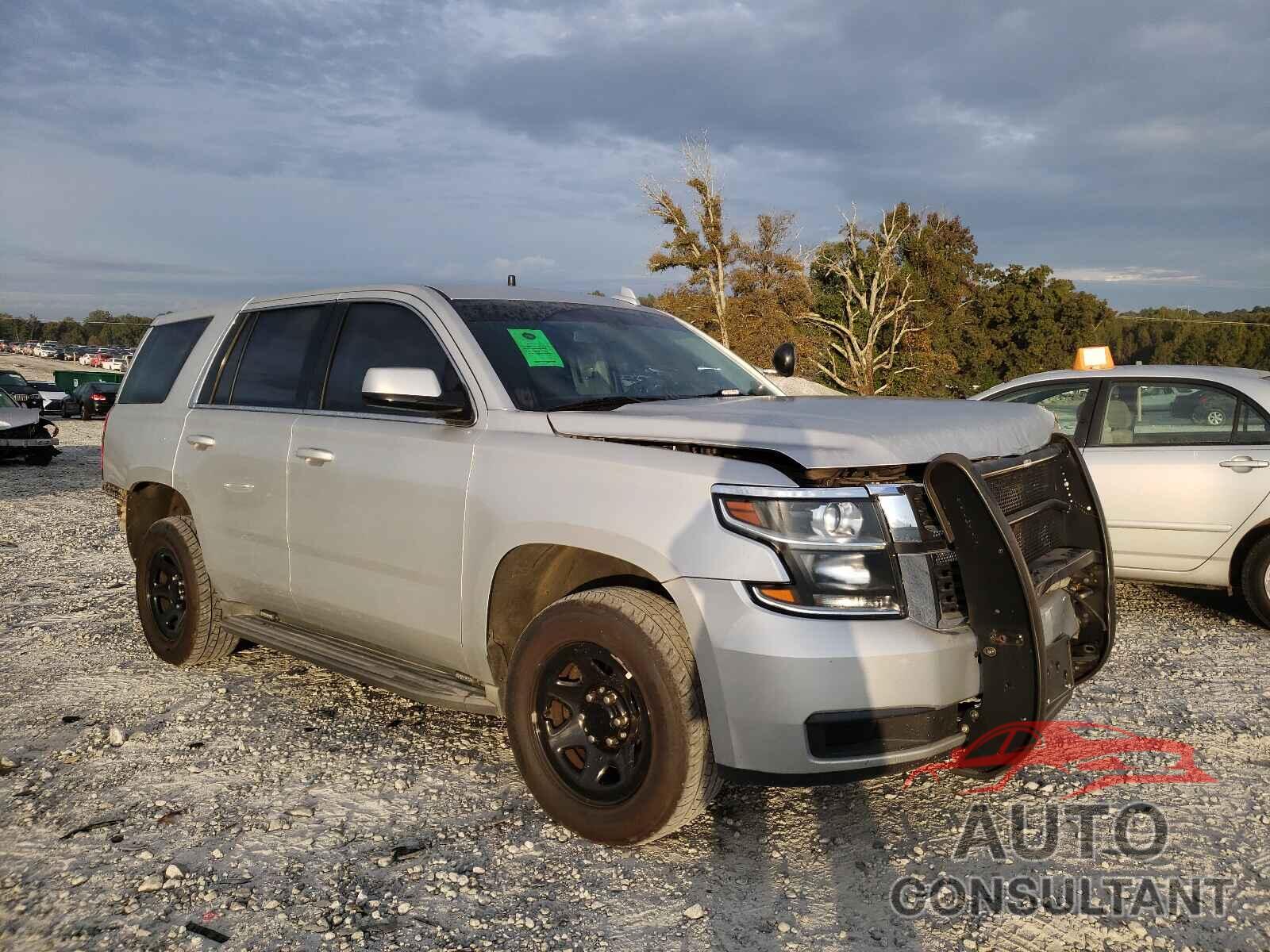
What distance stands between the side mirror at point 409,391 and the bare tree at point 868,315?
154 ft

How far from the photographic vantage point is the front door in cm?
385

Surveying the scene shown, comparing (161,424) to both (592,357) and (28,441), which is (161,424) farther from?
(28,441)

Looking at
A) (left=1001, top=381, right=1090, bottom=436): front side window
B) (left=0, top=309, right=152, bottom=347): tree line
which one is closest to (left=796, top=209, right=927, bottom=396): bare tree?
(left=1001, top=381, right=1090, bottom=436): front side window

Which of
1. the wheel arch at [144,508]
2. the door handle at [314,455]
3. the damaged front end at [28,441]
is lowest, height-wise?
the damaged front end at [28,441]

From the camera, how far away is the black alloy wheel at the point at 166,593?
17.9 feet

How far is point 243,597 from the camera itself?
5.02 m

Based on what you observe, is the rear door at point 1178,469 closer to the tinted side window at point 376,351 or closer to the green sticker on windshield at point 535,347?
the green sticker on windshield at point 535,347

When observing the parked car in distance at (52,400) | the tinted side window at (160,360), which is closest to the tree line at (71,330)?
the parked car in distance at (52,400)

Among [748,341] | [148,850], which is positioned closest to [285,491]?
[148,850]

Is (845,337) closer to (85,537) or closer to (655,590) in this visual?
(85,537)

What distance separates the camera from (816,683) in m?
2.87

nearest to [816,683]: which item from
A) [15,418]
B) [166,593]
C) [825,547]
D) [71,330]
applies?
[825,547]

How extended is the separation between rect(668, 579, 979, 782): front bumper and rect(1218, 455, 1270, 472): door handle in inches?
165

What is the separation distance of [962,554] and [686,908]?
52.8 inches
